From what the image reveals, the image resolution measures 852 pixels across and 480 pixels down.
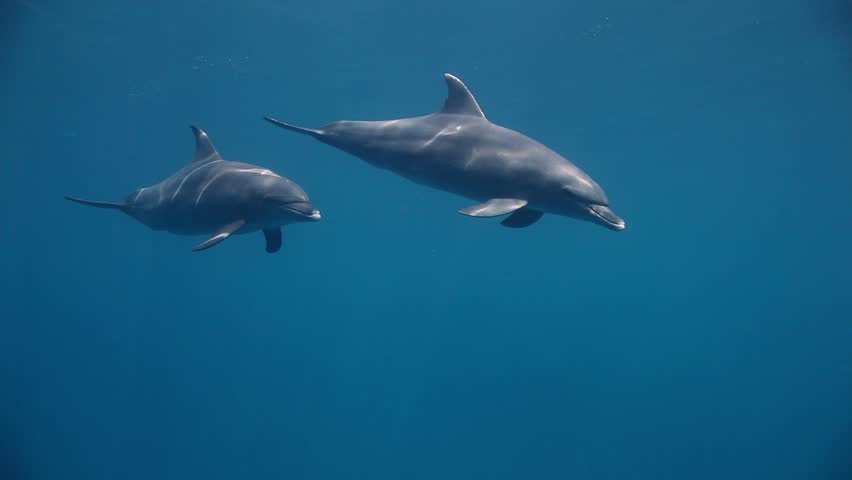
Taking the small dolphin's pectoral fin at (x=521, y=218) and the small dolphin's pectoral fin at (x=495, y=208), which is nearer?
the small dolphin's pectoral fin at (x=495, y=208)

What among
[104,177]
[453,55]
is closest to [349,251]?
[104,177]

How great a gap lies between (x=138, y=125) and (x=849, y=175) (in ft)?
137

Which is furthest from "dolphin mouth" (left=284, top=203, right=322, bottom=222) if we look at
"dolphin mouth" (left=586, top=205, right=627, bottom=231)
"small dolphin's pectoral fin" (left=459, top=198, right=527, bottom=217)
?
"dolphin mouth" (left=586, top=205, right=627, bottom=231)

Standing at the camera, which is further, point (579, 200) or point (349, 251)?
point (349, 251)


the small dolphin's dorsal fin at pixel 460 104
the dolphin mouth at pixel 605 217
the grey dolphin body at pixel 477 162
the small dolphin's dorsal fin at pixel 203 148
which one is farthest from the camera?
the small dolphin's dorsal fin at pixel 203 148

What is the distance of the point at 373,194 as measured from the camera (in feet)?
93.0

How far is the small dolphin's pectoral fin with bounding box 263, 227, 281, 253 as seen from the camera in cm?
670

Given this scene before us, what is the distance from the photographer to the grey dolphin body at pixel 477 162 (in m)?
5.41

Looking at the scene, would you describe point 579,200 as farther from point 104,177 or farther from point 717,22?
point 104,177

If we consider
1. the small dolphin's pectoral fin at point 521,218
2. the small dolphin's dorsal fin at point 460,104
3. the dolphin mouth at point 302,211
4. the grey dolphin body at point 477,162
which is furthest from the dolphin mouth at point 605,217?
the dolphin mouth at point 302,211

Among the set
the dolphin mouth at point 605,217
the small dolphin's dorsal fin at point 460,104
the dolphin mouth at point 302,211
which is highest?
the small dolphin's dorsal fin at point 460,104

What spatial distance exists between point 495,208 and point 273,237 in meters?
3.15

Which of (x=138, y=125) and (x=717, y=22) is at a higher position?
(x=717, y=22)

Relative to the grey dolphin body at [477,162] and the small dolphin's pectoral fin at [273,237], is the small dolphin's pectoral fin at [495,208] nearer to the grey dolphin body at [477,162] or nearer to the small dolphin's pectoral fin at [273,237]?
the grey dolphin body at [477,162]
